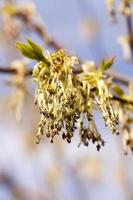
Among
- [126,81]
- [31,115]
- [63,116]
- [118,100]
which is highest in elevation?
[31,115]

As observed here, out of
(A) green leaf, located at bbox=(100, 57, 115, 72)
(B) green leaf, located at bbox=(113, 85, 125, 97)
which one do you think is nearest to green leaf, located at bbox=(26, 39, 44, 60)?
(A) green leaf, located at bbox=(100, 57, 115, 72)

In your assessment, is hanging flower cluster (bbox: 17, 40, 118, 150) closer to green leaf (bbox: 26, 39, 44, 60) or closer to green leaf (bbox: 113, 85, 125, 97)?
green leaf (bbox: 26, 39, 44, 60)

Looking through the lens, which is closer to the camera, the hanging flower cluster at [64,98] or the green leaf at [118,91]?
the hanging flower cluster at [64,98]

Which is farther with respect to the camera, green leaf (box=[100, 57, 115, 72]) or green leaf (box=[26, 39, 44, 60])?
green leaf (box=[100, 57, 115, 72])

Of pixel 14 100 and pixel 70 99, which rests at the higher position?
pixel 14 100

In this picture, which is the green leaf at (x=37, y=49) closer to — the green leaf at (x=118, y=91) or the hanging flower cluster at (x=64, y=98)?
the hanging flower cluster at (x=64, y=98)

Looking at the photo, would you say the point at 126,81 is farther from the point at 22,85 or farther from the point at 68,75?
the point at 68,75

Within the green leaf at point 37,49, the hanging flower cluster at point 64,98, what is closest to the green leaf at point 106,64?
the hanging flower cluster at point 64,98

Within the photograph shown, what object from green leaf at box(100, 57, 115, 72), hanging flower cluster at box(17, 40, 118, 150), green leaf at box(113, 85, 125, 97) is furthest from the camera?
green leaf at box(113, 85, 125, 97)

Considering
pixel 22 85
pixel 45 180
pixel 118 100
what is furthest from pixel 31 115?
pixel 118 100
